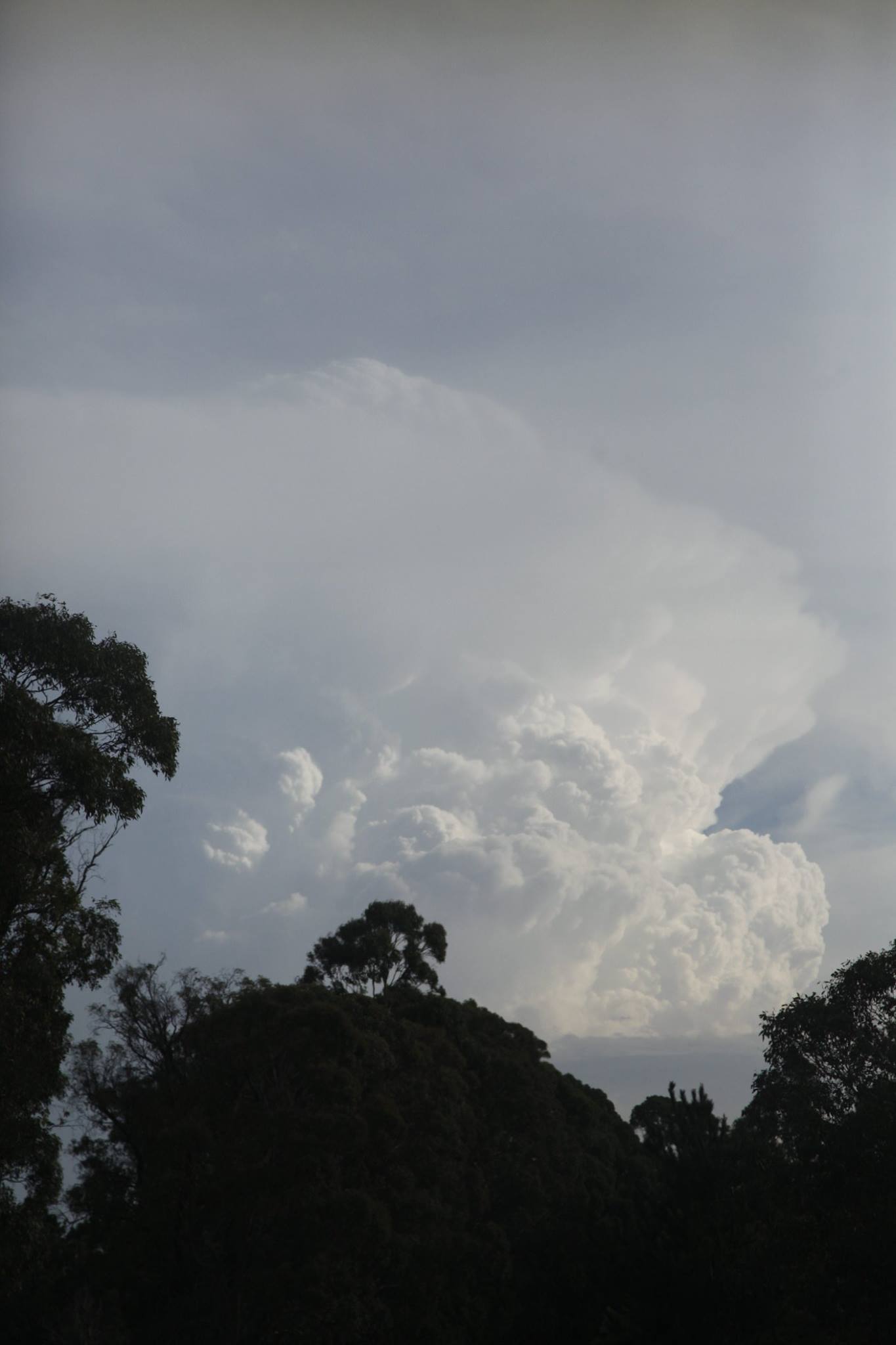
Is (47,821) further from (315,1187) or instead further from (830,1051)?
(830,1051)

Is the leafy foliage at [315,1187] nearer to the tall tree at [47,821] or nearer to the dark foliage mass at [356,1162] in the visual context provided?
the dark foliage mass at [356,1162]

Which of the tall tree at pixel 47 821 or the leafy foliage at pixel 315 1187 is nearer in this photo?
the tall tree at pixel 47 821

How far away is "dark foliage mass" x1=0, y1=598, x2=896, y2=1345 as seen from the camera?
20.0m

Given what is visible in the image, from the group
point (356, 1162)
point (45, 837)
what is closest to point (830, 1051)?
point (356, 1162)

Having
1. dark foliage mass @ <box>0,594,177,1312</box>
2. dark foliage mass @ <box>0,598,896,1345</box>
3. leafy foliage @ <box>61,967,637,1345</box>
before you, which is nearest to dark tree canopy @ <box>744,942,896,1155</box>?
dark foliage mass @ <box>0,598,896,1345</box>

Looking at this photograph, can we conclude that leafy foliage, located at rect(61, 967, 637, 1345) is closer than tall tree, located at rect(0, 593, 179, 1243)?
No

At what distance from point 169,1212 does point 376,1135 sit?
237 inches

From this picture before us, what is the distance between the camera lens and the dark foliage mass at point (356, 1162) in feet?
65.7

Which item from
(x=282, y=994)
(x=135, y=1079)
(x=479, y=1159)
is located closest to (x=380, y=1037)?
(x=282, y=994)

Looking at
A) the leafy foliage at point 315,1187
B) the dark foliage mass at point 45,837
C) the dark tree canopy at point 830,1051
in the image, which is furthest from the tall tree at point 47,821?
the dark tree canopy at point 830,1051

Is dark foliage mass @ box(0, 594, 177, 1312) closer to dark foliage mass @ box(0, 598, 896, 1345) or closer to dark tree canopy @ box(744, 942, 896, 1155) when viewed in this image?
dark foliage mass @ box(0, 598, 896, 1345)

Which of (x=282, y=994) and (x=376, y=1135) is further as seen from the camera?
(x=282, y=994)

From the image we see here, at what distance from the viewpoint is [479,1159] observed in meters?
37.0

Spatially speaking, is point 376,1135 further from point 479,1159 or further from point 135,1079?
point 135,1079
